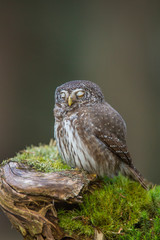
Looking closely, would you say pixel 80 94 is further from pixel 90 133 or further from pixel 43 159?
pixel 43 159

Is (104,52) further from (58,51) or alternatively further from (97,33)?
(58,51)

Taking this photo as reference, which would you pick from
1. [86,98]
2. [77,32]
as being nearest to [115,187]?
[86,98]

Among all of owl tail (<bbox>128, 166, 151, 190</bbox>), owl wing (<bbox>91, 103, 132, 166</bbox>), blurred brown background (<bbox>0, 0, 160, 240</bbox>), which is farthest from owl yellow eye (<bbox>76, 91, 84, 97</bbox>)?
blurred brown background (<bbox>0, 0, 160, 240</bbox>)

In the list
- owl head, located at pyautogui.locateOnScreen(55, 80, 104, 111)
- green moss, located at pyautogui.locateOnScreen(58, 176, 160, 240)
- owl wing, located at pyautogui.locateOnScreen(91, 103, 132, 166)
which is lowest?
green moss, located at pyautogui.locateOnScreen(58, 176, 160, 240)

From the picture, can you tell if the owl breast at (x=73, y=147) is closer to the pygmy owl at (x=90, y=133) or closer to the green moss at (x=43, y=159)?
the pygmy owl at (x=90, y=133)

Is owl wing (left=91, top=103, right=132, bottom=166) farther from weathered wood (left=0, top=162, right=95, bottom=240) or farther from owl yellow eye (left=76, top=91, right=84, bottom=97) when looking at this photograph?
weathered wood (left=0, top=162, right=95, bottom=240)

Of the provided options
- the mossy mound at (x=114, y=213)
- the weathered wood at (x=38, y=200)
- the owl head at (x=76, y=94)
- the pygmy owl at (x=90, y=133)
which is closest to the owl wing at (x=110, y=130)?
the pygmy owl at (x=90, y=133)
